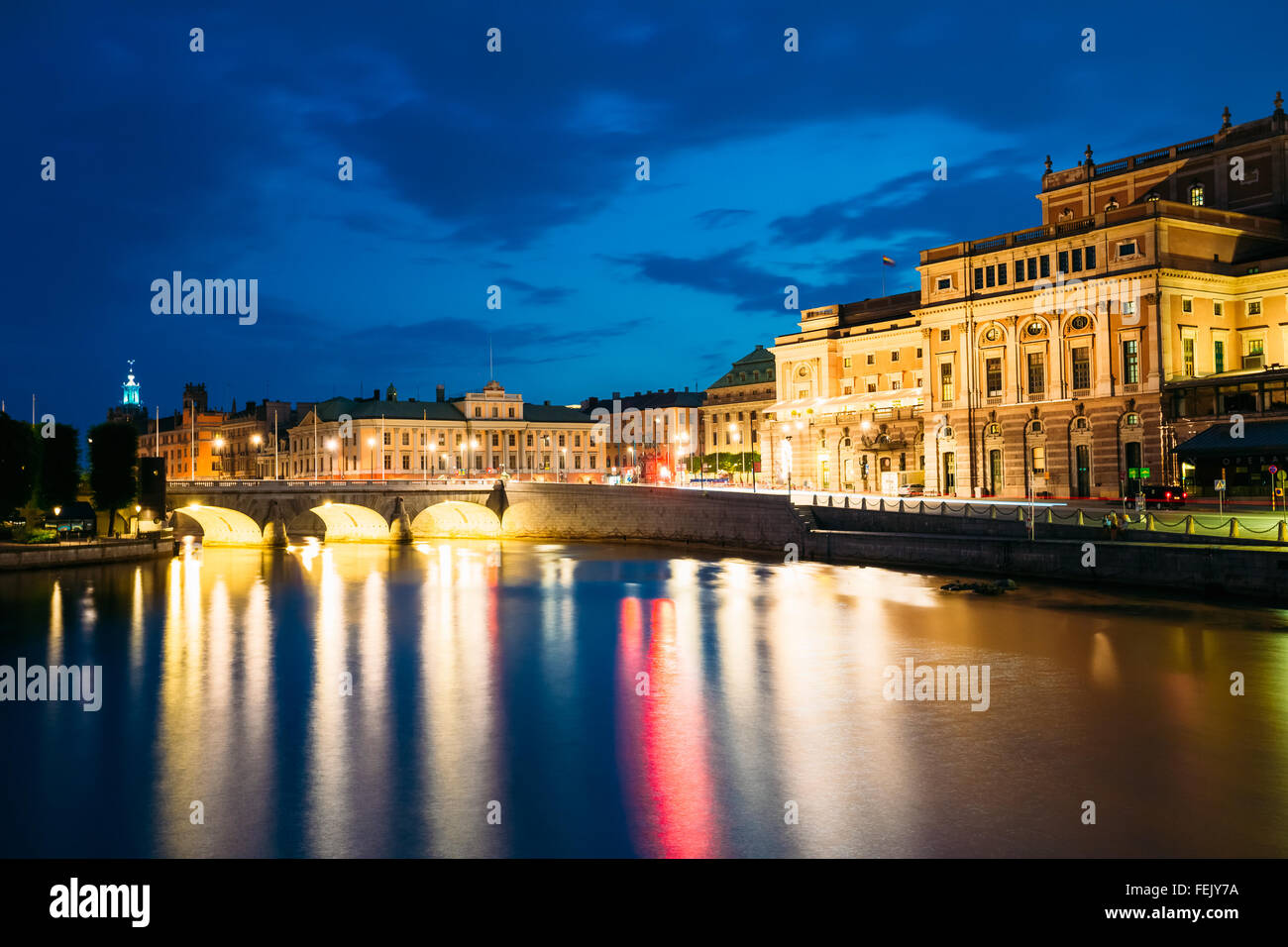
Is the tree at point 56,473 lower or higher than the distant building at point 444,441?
lower

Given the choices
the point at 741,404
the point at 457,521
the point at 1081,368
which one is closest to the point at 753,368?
the point at 741,404

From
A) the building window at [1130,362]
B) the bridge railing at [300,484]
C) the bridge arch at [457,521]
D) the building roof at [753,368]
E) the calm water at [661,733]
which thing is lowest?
the calm water at [661,733]

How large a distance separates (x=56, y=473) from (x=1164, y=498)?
79.9 meters

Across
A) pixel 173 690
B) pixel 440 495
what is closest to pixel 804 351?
pixel 440 495

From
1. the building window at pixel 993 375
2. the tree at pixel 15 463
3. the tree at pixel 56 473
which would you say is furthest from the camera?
the tree at pixel 56 473

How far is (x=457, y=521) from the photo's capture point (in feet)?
338

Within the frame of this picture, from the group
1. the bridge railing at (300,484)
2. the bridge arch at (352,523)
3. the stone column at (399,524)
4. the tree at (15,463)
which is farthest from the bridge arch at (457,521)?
the tree at (15,463)

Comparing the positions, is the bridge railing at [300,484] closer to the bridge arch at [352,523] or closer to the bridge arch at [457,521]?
the bridge arch at [457,521]

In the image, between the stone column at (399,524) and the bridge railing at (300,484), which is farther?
the stone column at (399,524)

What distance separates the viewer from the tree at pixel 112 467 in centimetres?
8050

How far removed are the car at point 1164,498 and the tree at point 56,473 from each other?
258 feet
